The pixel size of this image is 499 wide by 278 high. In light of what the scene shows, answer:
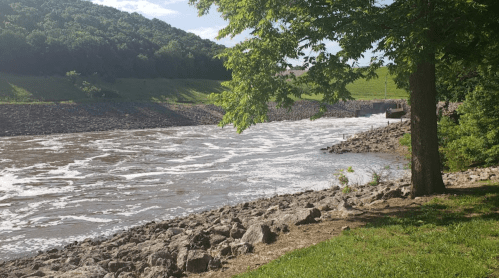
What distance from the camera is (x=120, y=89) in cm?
9538

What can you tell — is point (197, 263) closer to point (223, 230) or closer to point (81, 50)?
point (223, 230)

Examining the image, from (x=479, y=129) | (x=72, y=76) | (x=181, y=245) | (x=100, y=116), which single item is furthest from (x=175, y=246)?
(x=72, y=76)

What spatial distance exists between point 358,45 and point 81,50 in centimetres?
10441

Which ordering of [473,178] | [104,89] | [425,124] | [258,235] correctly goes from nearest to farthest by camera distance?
1. [258,235]
2. [425,124]
3. [473,178]
4. [104,89]

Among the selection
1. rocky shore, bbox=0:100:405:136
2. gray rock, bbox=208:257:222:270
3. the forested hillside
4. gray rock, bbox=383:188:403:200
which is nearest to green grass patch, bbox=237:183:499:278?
gray rock, bbox=208:257:222:270

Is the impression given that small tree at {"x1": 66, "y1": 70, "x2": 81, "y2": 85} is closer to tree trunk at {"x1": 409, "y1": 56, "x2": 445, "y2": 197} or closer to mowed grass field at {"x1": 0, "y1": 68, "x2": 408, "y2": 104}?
mowed grass field at {"x1": 0, "y1": 68, "x2": 408, "y2": 104}

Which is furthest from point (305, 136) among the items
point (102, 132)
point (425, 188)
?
point (425, 188)

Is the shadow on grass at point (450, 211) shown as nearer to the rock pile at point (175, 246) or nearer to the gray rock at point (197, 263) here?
the rock pile at point (175, 246)

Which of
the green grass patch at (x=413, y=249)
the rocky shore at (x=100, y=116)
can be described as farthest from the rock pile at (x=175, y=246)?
the rocky shore at (x=100, y=116)

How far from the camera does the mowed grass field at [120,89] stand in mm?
74438

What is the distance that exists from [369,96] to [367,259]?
11872 centimetres

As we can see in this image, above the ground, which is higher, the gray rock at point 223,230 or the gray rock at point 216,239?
the gray rock at point 223,230

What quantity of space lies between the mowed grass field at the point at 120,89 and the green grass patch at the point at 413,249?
4926cm

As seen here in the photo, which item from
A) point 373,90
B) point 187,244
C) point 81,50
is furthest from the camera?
point 373,90
